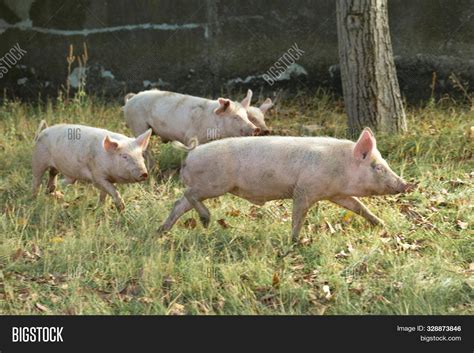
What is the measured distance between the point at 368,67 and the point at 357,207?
7.84ft

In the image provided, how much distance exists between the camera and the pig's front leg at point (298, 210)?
6.21 metres

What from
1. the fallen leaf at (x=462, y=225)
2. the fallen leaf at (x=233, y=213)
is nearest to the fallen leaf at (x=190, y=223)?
the fallen leaf at (x=233, y=213)

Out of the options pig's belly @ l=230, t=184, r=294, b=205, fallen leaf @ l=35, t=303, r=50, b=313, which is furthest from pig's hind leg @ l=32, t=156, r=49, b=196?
fallen leaf @ l=35, t=303, r=50, b=313

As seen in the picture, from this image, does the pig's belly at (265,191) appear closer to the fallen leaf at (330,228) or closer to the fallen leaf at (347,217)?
the fallen leaf at (330,228)

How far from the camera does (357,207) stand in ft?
21.3

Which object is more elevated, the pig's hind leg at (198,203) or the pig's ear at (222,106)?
the pig's ear at (222,106)

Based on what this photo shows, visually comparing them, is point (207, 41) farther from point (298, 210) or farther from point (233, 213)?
point (298, 210)

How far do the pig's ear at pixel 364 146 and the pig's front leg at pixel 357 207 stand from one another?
450 mm

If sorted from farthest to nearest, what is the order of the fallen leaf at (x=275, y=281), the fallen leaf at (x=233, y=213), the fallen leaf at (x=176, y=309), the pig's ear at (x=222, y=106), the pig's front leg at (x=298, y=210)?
1. the pig's ear at (x=222, y=106)
2. the fallen leaf at (x=233, y=213)
3. the pig's front leg at (x=298, y=210)
4. the fallen leaf at (x=275, y=281)
5. the fallen leaf at (x=176, y=309)

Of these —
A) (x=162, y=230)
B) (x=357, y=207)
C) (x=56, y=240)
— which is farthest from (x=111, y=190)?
(x=357, y=207)

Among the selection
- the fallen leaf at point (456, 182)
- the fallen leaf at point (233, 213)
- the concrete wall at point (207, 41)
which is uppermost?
the concrete wall at point (207, 41)

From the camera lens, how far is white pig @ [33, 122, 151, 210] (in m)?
7.02

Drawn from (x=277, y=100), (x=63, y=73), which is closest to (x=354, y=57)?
(x=277, y=100)

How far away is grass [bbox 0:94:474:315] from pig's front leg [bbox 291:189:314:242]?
0.10m
